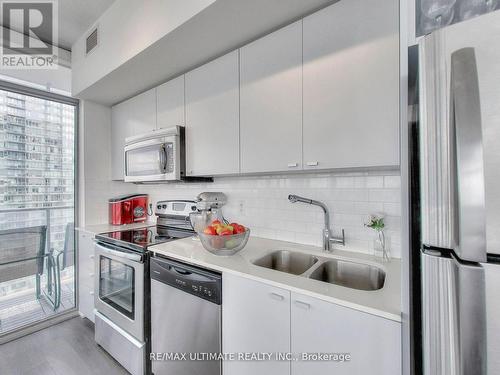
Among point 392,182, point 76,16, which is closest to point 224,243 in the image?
point 392,182

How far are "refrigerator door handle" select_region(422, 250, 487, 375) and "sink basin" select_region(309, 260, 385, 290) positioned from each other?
71 centimetres

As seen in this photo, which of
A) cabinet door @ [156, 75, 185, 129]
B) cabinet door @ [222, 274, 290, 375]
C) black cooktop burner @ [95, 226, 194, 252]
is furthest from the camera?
cabinet door @ [156, 75, 185, 129]

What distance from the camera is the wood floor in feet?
5.71

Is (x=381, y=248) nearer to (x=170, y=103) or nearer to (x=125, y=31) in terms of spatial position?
(x=170, y=103)

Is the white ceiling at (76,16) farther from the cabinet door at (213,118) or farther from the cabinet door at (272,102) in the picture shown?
the cabinet door at (272,102)

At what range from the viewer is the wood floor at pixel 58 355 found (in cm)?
174

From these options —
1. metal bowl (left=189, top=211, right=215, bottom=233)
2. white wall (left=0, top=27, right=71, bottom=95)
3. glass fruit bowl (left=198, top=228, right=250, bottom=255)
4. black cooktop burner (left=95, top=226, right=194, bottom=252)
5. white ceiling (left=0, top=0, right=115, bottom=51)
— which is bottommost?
black cooktop burner (left=95, top=226, right=194, bottom=252)

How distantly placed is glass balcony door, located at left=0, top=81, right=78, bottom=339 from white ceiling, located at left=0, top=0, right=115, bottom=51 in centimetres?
61

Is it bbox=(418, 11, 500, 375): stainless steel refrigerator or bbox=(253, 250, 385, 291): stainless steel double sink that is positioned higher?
bbox=(418, 11, 500, 375): stainless steel refrigerator

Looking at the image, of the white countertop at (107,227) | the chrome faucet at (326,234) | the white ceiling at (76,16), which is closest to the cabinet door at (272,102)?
the chrome faucet at (326,234)

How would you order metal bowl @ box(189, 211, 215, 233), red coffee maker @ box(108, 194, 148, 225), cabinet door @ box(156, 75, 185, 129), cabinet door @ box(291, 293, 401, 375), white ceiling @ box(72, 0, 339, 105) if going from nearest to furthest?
1. cabinet door @ box(291, 293, 401, 375)
2. white ceiling @ box(72, 0, 339, 105)
3. metal bowl @ box(189, 211, 215, 233)
4. cabinet door @ box(156, 75, 185, 129)
5. red coffee maker @ box(108, 194, 148, 225)

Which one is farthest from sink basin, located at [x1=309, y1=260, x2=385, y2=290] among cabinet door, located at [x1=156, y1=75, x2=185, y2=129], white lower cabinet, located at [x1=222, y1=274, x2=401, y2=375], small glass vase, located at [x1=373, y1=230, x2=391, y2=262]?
cabinet door, located at [x1=156, y1=75, x2=185, y2=129]

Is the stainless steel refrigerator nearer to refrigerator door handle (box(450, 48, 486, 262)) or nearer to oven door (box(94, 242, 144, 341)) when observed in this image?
refrigerator door handle (box(450, 48, 486, 262))

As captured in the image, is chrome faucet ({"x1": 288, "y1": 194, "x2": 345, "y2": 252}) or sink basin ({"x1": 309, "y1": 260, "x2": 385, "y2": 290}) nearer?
sink basin ({"x1": 309, "y1": 260, "x2": 385, "y2": 290})
